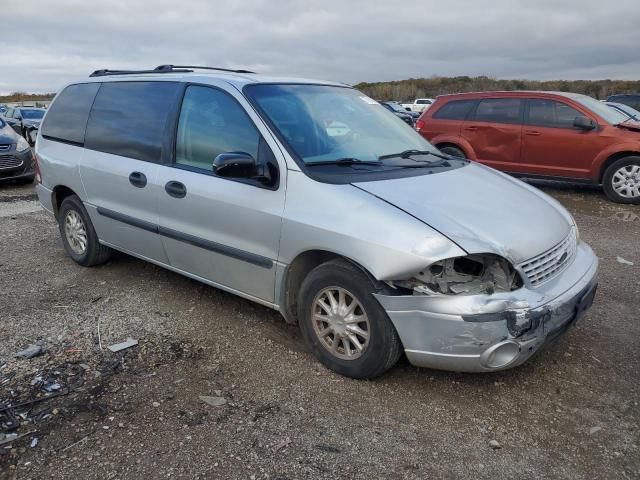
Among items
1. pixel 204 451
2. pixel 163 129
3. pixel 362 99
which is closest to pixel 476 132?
pixel 362 99

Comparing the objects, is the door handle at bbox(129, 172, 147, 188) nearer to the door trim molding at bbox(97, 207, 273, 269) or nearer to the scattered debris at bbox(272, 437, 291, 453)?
the door trim molding at bbox(97, 207, 273, 269)

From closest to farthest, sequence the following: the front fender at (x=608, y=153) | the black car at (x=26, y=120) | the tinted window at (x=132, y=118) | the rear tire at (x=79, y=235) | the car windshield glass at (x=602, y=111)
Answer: the tinted window at (x=132, y=118), the rear tire at (x=79, y=235), the front fender at (x=608, y=153), the car windshield glass at (x=602, y=111), the black car at (x=26, y=120)

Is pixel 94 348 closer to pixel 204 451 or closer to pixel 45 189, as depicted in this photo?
pixel 204 451

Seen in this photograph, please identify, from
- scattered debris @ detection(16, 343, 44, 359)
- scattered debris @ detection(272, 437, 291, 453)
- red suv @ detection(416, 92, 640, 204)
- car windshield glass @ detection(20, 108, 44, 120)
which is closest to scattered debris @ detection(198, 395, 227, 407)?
scattered debris @ detection(272, 437, 291, 453)

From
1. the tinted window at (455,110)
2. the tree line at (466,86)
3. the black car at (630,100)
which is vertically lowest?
the tinted window at (455,110)

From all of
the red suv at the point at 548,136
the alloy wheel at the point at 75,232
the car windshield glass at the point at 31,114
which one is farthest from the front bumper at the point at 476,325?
the car windshield glass at the point at 31,114

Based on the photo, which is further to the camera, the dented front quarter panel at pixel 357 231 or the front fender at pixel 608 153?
the front fender at pixel 608 153

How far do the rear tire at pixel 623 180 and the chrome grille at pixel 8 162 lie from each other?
1029 cm

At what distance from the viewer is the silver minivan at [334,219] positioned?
9.59 feet

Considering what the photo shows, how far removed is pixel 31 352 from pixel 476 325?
9.32 feet

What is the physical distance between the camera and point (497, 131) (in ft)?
31.7

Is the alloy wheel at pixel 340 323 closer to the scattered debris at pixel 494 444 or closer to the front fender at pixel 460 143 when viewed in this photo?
the scattered debris at pixel 494 444

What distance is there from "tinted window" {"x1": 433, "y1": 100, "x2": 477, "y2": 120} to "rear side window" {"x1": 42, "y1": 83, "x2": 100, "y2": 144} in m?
6.92

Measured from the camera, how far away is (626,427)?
2.92m
